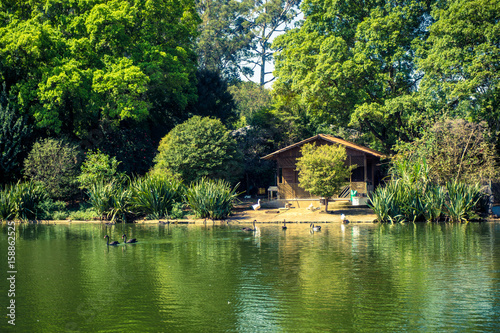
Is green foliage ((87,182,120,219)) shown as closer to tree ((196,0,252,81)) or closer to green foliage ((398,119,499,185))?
green foliage ((398,119,499,185))

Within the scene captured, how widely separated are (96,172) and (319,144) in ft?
54.5

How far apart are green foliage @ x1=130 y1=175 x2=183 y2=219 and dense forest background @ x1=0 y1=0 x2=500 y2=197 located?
4.05 meters

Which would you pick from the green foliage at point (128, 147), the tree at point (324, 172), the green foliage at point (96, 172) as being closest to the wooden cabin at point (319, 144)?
the tree at point (324, 172)

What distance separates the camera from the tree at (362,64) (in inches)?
1427

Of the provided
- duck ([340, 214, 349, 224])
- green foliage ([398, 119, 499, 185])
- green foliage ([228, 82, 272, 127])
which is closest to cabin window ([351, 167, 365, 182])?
green foliage ([398, 119, 499, 185])

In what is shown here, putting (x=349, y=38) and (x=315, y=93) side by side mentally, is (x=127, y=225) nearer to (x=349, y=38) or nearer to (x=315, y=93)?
(x=315, y=93)

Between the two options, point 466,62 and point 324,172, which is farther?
point 466,62

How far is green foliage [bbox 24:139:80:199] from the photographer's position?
113ft

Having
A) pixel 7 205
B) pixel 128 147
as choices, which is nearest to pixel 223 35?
pixel 128 147

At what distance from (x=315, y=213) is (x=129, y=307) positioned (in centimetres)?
2221

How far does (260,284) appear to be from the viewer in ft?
41.9

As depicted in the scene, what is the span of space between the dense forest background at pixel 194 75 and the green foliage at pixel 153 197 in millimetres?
4053

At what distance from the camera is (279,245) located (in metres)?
19.8

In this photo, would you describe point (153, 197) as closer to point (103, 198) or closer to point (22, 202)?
point (103, 198)
